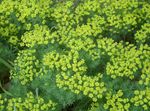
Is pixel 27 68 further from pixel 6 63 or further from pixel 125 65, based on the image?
pixel 125 65

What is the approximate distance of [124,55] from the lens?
123 inches

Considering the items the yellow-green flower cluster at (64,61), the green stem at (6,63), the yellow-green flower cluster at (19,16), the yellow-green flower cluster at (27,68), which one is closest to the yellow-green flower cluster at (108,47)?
the yellow-green flower cluster at (64,61)

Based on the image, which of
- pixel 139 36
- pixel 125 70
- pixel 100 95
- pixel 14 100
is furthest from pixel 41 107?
pixel 139 36

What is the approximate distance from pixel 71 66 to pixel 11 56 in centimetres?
78

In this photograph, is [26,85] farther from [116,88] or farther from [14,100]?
[116,88]

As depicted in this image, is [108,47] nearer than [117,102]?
No

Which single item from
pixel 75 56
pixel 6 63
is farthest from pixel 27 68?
pixel 75 56

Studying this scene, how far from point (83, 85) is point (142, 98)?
456mm

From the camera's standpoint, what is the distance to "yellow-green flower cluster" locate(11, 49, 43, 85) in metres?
3.18

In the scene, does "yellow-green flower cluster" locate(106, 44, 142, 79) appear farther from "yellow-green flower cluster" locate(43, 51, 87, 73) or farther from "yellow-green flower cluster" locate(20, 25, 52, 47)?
"yellow-green flower cluster" locate(20, 25, 52, 47)

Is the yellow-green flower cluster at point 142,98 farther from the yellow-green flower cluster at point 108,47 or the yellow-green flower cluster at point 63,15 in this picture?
the yellow-green flower cluster at point 63,15

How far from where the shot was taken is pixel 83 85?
292 centimetres

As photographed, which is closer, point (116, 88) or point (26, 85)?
point (116, 88)

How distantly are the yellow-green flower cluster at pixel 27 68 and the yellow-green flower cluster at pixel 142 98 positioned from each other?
2.60 feet
